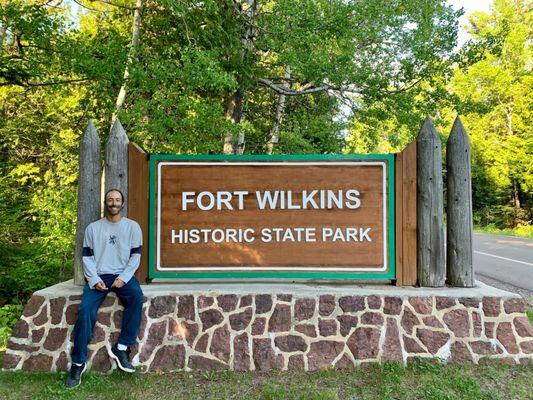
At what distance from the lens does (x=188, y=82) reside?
7.11 m

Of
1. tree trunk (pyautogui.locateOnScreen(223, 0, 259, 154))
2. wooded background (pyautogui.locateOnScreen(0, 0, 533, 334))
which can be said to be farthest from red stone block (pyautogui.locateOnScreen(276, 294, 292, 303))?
tree trunk (pyautogui.locateOnScreen(223, 0, 259, 154))

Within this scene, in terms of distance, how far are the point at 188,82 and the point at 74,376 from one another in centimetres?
507

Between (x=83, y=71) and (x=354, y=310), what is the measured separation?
21.4ft

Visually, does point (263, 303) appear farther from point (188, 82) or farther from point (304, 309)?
point (188, 82)

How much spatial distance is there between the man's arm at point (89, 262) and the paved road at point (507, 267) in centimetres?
703

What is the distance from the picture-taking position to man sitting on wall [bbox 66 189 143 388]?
3.65 meters

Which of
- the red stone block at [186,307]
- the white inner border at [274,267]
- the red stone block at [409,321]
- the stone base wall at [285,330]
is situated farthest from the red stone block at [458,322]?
the red stone block at [186,307]

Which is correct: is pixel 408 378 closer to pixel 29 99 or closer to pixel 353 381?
pixel 353 381

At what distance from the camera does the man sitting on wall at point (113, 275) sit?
3.65m

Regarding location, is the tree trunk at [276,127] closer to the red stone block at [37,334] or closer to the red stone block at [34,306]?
the red stone block at [34,306]

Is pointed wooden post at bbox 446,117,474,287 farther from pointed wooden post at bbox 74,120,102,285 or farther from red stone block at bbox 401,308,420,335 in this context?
pointed wooden post at bbox 74,120,102,285

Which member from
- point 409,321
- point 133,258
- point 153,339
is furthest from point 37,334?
Answer: point 409,321

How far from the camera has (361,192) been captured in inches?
169

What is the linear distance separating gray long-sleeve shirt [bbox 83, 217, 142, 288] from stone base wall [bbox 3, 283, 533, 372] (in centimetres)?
38
